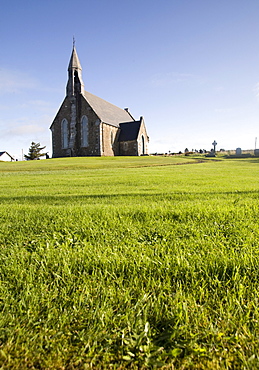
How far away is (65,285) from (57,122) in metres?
46.5

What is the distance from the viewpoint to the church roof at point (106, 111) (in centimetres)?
4272

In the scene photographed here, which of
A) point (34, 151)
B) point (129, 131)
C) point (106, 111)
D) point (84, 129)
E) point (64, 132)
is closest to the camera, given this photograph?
point (84, 129)

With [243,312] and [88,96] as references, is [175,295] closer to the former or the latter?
[243,312]

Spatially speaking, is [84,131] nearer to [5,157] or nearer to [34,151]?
[34,151]

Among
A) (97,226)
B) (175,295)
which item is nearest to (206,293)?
(175,295)

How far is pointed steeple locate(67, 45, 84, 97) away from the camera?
41312 mm

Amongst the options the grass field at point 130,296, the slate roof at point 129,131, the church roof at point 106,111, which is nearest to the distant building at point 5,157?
the church roof at point 106,111

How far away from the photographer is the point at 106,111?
153ft

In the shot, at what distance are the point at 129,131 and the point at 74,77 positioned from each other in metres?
14.4

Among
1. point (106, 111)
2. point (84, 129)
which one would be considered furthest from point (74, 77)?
point (84, 129)

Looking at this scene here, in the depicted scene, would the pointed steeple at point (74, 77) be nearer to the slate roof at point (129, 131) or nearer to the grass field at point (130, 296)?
the slate roof at point (129, 131)

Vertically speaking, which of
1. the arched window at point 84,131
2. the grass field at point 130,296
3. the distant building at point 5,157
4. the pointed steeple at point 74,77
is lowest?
the grass field at point 130,296

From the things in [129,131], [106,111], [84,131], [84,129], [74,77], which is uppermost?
[74,77]

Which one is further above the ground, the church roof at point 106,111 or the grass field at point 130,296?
the church roof at point 106,111
